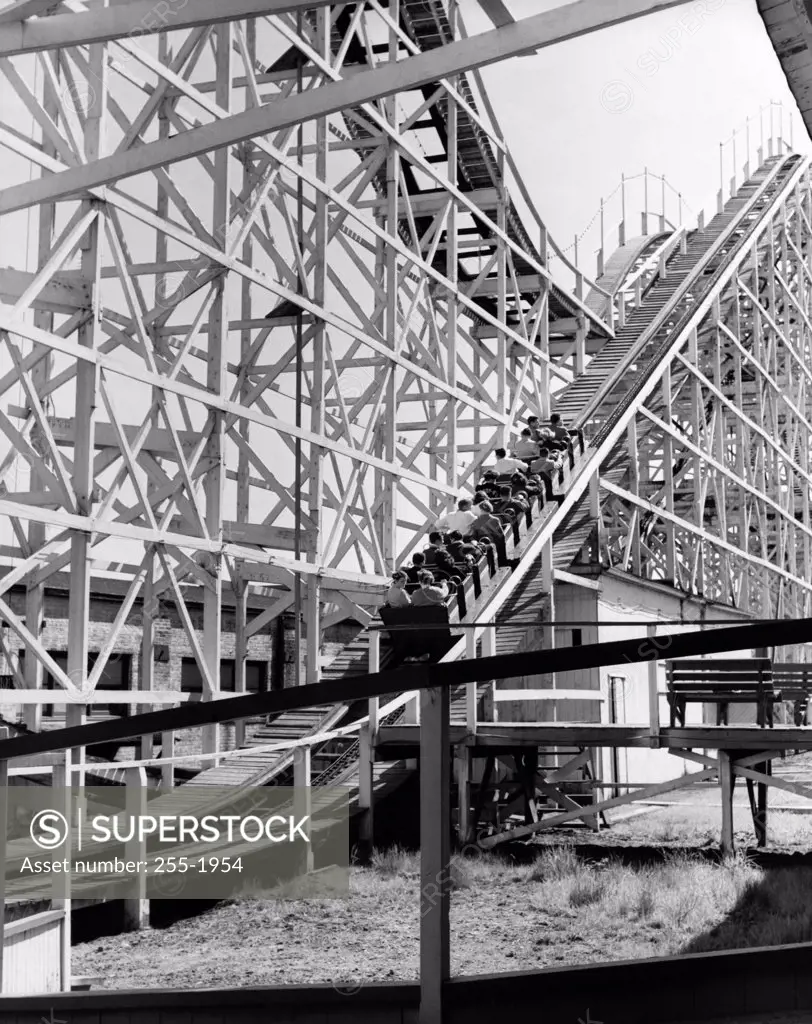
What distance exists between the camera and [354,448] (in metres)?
14.9

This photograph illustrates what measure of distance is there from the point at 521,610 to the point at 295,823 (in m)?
4.92

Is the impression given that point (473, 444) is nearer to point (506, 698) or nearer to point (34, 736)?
point (506, 698)

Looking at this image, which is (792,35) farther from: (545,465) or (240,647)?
(545,465)

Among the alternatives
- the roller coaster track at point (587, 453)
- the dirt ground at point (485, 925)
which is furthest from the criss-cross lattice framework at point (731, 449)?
the dirt ground at point (485, 925)

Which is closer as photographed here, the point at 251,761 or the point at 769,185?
the point at 251,761

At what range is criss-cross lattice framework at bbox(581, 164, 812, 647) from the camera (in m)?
20.2

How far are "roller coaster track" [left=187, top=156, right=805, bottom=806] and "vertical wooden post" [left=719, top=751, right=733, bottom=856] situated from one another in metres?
2.52

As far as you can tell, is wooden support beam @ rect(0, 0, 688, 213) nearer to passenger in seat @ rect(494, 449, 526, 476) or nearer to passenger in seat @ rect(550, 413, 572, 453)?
passenger in seat @ rect(494, 449, 526, 476)

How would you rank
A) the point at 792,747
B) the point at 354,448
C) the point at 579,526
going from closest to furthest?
the point at 792,747
the point at 354,448
the point at 579,526

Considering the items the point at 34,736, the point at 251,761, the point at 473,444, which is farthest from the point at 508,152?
the point at 34,736

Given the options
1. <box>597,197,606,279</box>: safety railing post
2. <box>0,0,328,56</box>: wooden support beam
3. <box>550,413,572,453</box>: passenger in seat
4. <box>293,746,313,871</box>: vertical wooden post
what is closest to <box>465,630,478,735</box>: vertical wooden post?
<box>293,746,313,871</box>: vertical wooden post

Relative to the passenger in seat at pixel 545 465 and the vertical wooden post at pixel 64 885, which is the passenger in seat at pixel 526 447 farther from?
the vertical wooden post at pixel 64 885

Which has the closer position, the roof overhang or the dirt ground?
the roof overhang

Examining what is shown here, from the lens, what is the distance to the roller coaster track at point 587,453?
40.9 ft
